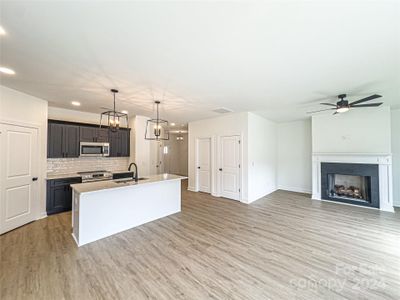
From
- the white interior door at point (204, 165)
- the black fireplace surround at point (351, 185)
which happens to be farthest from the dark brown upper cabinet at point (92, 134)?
the black fireplace surround at point (351, 185)

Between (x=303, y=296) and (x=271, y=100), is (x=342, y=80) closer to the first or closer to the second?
(x=271, y=100)

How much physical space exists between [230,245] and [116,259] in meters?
1.76

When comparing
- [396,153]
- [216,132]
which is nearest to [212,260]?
[216,132]

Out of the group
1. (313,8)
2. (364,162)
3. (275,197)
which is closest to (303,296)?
(313,8)

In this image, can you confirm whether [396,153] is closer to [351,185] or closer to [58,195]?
[351,185]

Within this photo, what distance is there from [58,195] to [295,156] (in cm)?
782

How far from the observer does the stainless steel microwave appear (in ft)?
16.2

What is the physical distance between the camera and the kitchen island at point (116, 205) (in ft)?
9.64

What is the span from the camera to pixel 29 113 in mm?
3736

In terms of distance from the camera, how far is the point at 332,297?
185 cm

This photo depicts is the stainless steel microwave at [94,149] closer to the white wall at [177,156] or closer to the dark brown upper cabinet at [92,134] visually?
the dark brown upper cabinet at [92,134]

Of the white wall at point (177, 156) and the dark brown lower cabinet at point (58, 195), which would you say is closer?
the dark brown lower cabinet at point (58, 195)

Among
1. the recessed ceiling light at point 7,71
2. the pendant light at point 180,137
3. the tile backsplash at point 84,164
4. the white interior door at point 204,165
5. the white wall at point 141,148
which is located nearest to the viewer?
the recessed ceiling light at point 7,71

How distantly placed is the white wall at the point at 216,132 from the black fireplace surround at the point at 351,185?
262 cm
